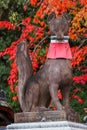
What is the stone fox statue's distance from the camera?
389 inches

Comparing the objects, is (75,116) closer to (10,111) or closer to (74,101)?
(10,111)

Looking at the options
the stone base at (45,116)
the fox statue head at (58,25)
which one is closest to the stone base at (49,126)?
the stone base at (45,116)

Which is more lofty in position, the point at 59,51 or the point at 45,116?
the point at 59,51

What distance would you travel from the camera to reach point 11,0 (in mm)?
20938

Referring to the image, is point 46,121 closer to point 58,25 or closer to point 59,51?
point 59,51

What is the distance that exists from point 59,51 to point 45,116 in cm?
122

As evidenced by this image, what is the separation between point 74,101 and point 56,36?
35.2ft

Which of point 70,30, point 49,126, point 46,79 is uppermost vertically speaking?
point 46,79

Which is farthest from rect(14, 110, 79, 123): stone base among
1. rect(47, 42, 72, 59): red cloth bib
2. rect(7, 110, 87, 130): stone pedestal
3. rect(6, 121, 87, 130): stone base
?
rect(47, 42, 72, 59): red cloth bib

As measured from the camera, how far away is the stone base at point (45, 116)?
9586 millimetres

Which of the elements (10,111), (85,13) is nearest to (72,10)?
(85,13)

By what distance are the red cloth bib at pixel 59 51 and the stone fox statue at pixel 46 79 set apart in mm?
74

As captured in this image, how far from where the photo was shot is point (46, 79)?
9984 millimetres

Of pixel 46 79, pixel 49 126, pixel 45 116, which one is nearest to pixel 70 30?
pixel 46 79
